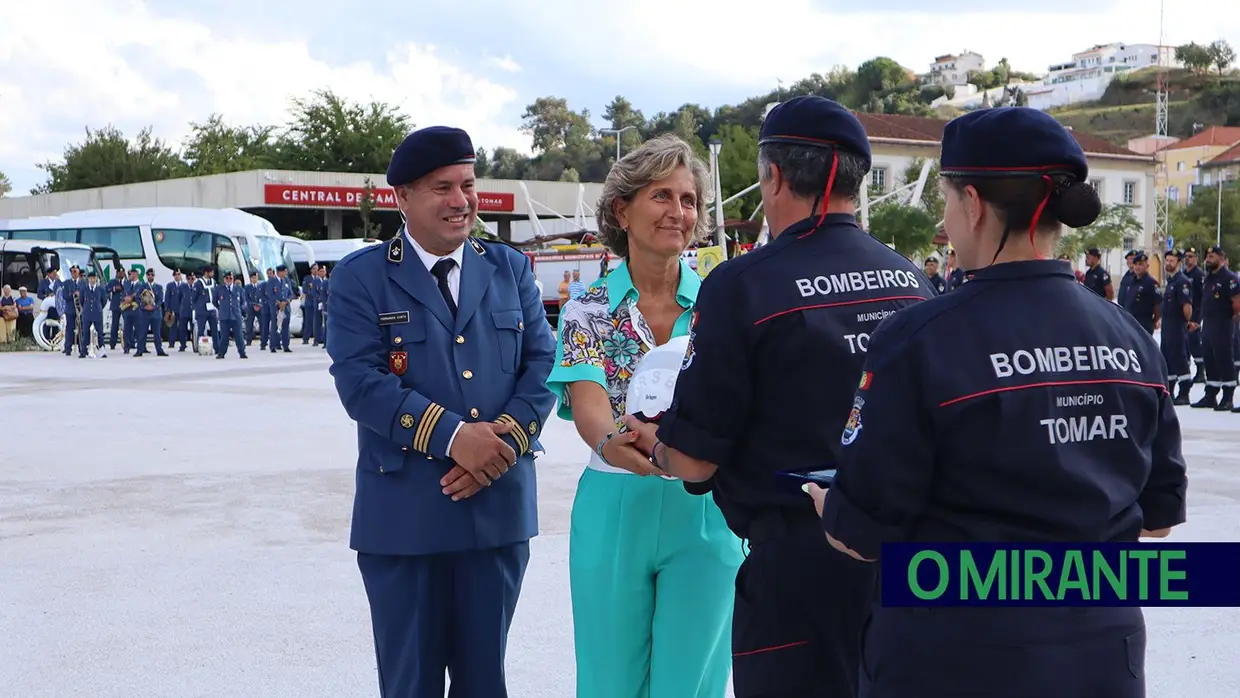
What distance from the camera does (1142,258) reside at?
16.0 m

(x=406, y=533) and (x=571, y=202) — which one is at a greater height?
(x=571, y=202)

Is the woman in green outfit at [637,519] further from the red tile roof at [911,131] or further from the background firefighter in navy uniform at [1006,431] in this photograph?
the red tile roof at [911,131]

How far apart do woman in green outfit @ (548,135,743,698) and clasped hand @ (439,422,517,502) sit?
0.61 feet

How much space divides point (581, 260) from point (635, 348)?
101 feet

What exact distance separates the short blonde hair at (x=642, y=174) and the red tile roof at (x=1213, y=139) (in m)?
116

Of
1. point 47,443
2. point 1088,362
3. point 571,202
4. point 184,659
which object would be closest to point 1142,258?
point 47,443

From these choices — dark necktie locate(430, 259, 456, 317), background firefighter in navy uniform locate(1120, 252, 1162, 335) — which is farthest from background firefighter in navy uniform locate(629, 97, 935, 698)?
background firefighter in navy uniform locate(1120, 252, 1162, 335)

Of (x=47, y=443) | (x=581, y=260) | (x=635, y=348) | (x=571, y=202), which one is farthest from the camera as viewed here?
(x=571, y=202)

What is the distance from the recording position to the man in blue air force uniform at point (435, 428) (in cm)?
326

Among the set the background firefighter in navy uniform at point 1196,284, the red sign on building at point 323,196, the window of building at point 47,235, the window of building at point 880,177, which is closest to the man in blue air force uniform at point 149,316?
the window of building at point 47,235

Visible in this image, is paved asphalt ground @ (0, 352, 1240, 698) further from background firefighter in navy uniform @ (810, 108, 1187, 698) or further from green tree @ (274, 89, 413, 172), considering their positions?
green tree @ (274, 89, 413, 172)

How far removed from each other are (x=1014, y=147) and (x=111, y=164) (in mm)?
64354

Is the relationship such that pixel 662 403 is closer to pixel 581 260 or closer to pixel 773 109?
pixel 773 109

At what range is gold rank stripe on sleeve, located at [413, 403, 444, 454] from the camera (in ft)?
10.5
